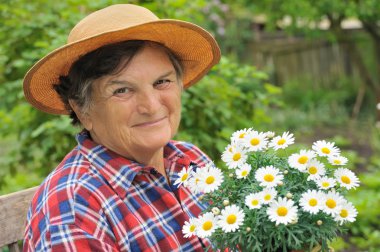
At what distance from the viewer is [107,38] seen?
1.75 m

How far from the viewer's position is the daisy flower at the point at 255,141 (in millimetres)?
1625

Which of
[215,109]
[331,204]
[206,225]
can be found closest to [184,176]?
[206,225]

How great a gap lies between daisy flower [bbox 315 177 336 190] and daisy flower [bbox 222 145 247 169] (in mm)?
206

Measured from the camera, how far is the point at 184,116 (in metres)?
3.38

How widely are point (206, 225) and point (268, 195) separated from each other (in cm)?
18

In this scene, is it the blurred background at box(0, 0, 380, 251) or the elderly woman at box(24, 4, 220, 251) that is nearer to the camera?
the elderly woman at box(24, 4, 220, 251)

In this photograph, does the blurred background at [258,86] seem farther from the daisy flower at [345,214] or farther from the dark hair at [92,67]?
the daisy flower at [345,214]

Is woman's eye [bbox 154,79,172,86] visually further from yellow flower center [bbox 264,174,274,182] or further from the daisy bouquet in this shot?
yellow flower center [bbox 264,174,274,182]

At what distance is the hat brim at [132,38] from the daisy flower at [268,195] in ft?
2.00

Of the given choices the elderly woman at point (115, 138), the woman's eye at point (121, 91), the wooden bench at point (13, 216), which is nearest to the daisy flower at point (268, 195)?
the elderly woman at point (115, 138)

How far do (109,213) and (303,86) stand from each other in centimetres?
994

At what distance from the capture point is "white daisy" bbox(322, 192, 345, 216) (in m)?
1.46

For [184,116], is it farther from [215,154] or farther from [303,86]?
[303,86]

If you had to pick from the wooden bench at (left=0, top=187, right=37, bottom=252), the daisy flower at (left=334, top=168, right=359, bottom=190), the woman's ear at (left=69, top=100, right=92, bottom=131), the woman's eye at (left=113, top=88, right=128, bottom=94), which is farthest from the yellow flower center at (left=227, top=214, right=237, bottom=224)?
the wooden bench at (left=0, top=187, right=37, bottom=252)
